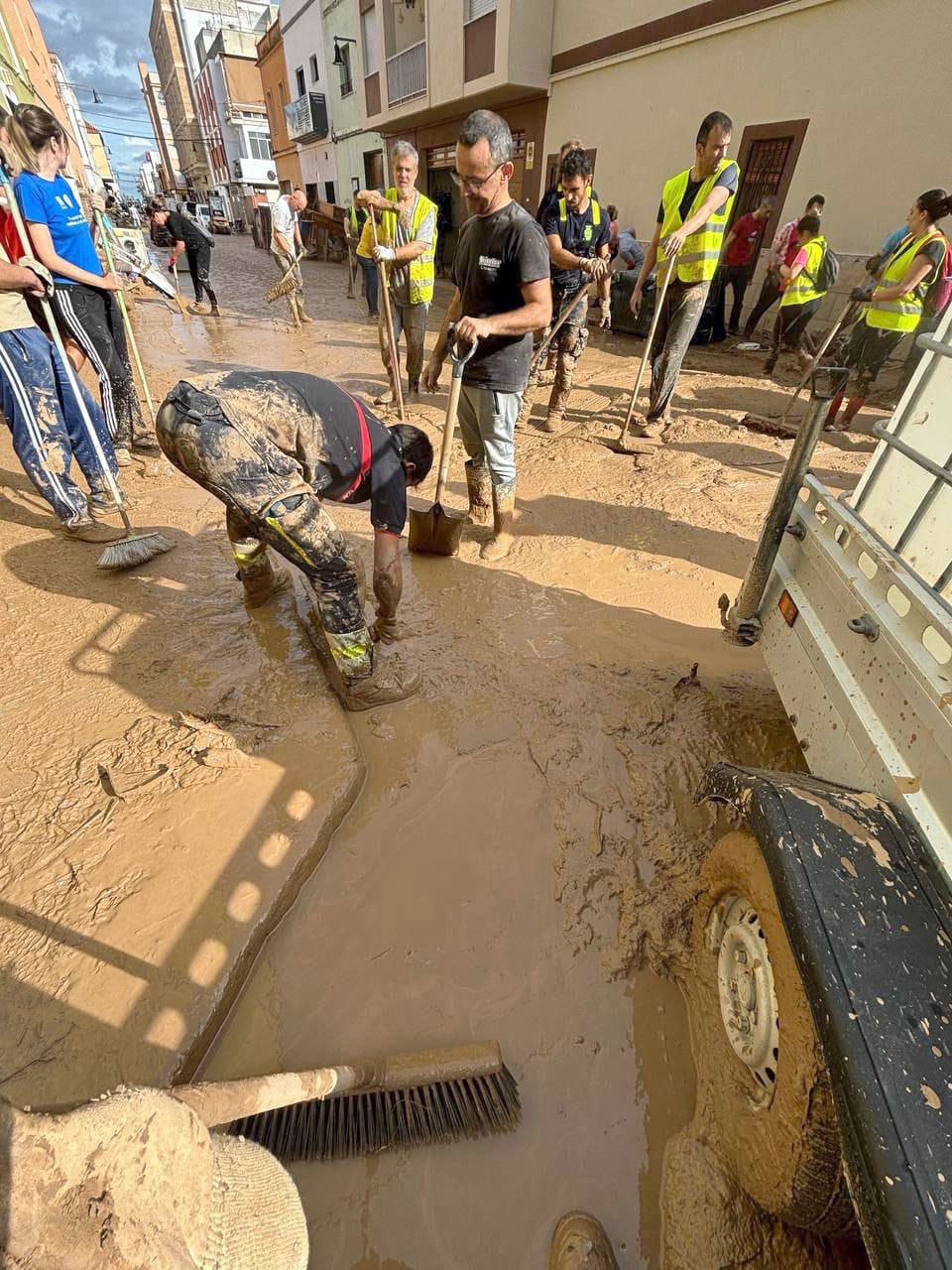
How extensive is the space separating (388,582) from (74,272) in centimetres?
305

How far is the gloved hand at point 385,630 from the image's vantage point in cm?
273

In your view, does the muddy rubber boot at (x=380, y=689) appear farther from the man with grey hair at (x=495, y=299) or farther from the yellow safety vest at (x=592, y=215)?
the yellow safety vest at (x=592, y=215)

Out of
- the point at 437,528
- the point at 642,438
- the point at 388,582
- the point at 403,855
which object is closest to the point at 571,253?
the point at 642,438

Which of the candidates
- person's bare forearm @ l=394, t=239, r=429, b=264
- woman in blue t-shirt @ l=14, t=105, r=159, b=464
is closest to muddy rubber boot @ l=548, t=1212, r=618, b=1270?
woman in blue t-shirt @ l=14, t=105, r=159, b=464

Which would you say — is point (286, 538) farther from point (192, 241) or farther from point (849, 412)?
point (192, 241)

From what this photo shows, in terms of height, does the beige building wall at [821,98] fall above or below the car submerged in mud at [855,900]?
above

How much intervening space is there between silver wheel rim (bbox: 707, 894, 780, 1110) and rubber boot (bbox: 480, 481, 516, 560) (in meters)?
2.44

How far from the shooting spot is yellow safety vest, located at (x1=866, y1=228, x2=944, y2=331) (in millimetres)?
4445

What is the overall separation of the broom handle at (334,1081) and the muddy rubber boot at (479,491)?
9.75 feet

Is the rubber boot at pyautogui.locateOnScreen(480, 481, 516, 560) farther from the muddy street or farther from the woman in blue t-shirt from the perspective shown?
the woman in blue t-shirt

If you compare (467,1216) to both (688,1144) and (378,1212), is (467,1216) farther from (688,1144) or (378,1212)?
(688,1144)

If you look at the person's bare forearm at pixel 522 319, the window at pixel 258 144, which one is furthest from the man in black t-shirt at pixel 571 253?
the window at pixel 258 144

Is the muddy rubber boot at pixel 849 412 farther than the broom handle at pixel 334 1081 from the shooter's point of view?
Yes

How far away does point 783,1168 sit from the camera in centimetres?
104
